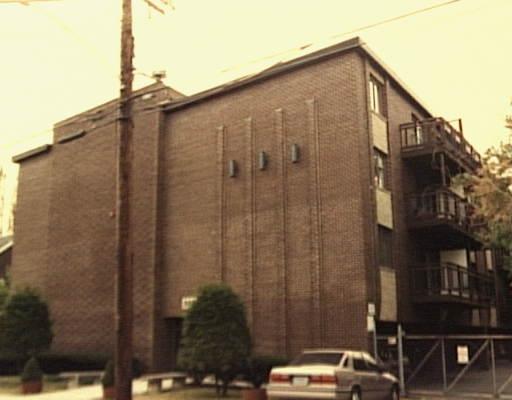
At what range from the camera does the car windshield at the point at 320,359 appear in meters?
16.2

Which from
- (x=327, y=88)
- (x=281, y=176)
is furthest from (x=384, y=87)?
(x=281, y=176)

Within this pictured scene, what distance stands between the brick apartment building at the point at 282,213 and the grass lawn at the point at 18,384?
11.3 ft

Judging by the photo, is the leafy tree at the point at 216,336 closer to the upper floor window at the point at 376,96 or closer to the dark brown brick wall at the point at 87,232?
the dark brown brick wall at the point at 87,232

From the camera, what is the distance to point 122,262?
13289mm

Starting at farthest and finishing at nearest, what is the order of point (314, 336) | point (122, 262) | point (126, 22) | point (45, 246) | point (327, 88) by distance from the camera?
1. point (45, 246)
2. point (327, 88)
3. point (314, 336)
4. point (126, 22)
5. point (122, 262)

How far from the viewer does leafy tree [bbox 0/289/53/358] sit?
25.4 m

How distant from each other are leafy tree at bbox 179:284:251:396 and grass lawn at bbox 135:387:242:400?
561 mm

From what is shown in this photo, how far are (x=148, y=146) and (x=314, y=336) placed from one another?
12.1 metres

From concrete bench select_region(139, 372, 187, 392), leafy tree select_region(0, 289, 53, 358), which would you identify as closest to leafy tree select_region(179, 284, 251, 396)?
concrete bench select_region(139, 372, 187, 392)

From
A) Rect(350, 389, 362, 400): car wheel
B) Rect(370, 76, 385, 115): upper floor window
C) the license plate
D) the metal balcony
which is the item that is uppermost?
Rect(370, 76, 385, 115): upper floor window

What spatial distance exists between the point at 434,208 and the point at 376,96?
517cm

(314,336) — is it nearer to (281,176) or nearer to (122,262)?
(281,176)

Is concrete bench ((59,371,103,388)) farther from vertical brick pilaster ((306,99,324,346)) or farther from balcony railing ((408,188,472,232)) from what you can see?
balcony railing ((408,188,472,232))

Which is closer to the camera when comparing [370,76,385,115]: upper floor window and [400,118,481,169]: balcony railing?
[370,76,385,115]: upper floor window
